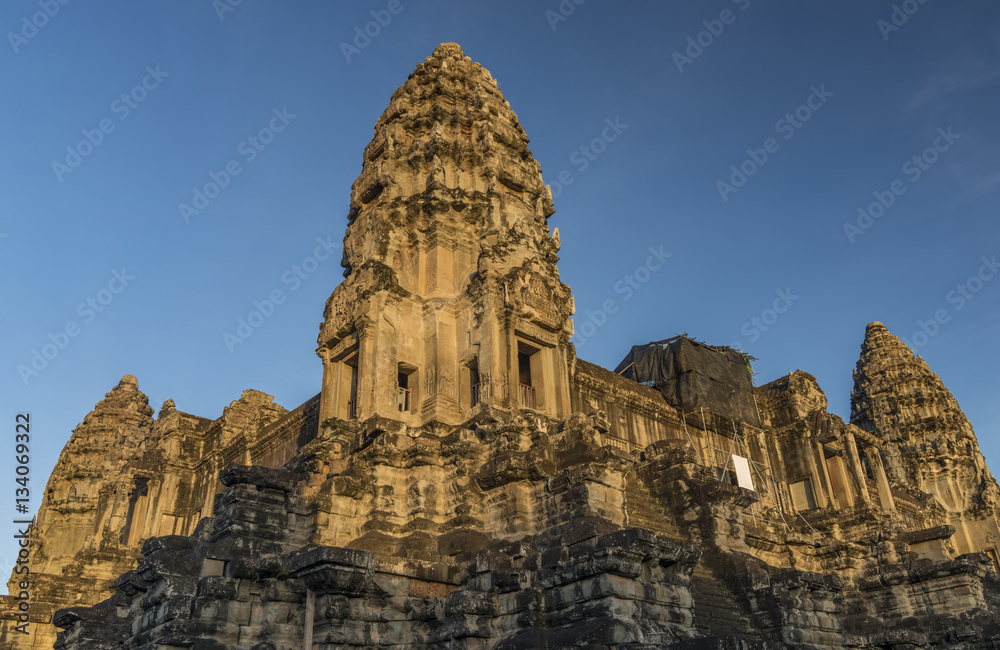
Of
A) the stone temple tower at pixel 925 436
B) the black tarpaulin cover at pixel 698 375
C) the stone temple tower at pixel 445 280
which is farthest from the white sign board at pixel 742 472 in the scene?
the stone temple tower at pixel 925 436

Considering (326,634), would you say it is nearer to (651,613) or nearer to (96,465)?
(651,613)

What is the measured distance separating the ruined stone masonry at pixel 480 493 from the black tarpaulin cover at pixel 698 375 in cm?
11

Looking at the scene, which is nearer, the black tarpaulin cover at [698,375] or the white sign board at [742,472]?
the white sign board at [742,472]

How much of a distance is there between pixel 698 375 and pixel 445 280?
1312 cm

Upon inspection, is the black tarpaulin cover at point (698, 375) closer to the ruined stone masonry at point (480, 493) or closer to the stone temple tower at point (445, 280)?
the ruined stone masonry at point (480, 493)

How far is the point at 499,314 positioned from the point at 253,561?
291 inches

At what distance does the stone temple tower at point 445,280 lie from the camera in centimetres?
1625

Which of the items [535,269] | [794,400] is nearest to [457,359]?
[535,269]

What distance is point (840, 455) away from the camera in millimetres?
26828

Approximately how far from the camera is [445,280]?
58.3 ft

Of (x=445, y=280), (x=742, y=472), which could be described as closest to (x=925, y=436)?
(x=742, y=472)

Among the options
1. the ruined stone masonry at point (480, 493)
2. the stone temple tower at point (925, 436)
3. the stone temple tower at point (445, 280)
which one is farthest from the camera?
the stone temple tower at point (925, 436)

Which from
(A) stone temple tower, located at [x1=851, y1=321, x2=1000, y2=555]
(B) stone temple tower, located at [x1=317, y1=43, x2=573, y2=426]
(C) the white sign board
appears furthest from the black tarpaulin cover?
(A) stone temple tower, located at [x1=851, y1=321, x2=1000, y2=555]

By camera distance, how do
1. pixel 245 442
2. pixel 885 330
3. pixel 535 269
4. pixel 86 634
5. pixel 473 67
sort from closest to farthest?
1. pixel 86 634
2. pixel 535 269
3. pixel 473 67
4. pixel 245 442
5. pixel 885 330
